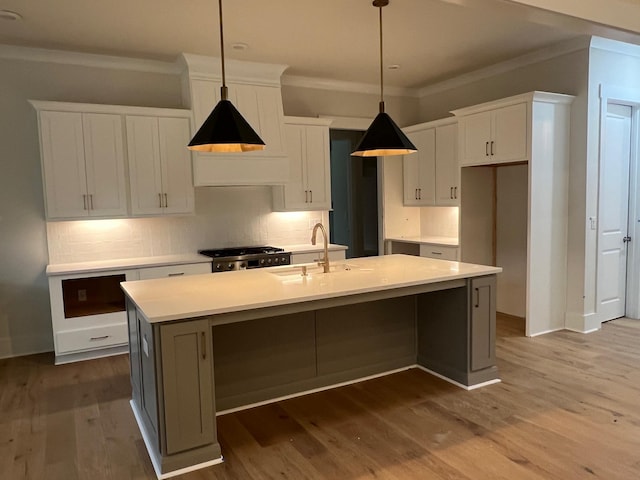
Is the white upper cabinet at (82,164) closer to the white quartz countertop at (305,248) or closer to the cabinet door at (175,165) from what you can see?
the cabinet door at (175,165)

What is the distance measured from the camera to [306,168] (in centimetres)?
546

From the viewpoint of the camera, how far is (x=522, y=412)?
308 centimetres

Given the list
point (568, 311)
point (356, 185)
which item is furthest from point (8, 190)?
point (568, 311)

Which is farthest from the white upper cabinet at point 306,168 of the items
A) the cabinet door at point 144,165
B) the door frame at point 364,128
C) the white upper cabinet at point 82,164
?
the white upper cabinet at point 82,164

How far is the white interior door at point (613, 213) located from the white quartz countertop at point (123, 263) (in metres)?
3.93

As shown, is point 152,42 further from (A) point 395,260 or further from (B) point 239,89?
(A) point 395,260

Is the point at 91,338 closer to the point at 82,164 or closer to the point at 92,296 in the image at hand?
the point at 92,296

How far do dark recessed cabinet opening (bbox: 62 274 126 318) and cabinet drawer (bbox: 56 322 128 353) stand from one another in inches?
5.7

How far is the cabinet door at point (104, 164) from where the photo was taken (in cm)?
437

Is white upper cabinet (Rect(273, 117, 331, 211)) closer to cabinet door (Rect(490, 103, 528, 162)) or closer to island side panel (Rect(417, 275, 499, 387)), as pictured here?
cabinet door (Rect(490, 103, 528, 162))

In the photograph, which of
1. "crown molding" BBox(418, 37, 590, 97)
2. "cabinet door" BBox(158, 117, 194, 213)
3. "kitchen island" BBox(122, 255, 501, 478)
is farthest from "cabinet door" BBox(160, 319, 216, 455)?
"crown molding" BBox(418, 37, 590, 97)

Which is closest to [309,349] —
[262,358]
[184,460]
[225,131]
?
[262,358]

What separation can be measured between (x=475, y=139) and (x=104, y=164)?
144 inches

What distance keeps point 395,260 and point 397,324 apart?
561 mm
